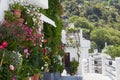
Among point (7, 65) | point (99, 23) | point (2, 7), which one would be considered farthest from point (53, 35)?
point (99, 23)

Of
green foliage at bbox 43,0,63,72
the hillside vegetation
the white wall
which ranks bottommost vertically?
the hillside vegetation

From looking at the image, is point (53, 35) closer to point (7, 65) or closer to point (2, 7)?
point (2, 7)

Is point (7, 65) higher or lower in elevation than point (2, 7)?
lower

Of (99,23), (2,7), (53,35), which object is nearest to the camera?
(2,7)

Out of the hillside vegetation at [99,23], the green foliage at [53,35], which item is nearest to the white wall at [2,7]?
the green foliage at [53,35]

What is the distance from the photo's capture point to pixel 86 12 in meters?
83.0

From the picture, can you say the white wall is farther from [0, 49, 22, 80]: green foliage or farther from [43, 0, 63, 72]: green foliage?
[43, 0, 63, 72]: green foliage

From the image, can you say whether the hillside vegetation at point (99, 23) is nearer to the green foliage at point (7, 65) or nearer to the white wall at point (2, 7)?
the white wall at point (2, 7)

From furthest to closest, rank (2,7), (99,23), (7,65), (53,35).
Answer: (99,23), (53,35), (2,7), (7,65)

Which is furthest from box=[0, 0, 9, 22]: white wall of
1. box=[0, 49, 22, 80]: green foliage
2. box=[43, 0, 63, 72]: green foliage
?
box=[43, 0, 63, 72]: green foliage

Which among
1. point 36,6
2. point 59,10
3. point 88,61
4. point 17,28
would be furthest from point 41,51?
point 88,61

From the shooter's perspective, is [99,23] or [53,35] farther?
[99,23]

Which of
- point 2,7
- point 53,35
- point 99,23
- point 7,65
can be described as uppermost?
point 2,7

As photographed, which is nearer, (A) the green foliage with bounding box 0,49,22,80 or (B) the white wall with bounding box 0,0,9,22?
(A) the green foliage with bounding box 0,49,22,80
